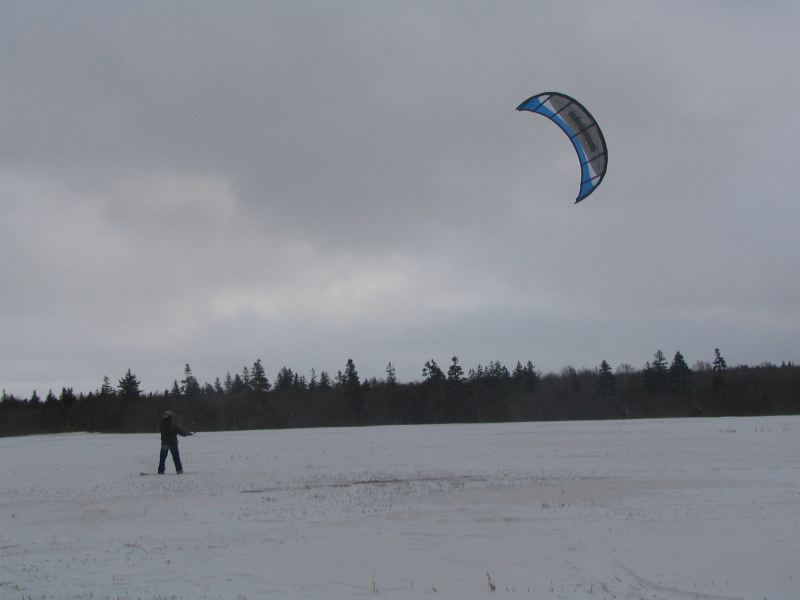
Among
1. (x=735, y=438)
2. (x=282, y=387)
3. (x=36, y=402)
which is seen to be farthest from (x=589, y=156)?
(x=282, y=387)

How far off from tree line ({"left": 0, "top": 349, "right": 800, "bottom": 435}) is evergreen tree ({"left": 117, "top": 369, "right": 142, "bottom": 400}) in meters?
0.15

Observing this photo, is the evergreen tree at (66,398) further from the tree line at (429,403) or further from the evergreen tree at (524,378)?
the evergreen tree at (524,378)

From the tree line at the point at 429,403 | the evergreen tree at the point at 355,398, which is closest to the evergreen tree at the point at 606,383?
the tree line at the point at 429,403

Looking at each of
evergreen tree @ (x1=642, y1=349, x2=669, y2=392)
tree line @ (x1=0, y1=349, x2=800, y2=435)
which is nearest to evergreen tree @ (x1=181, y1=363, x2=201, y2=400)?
tree line @ (x1=0, y1=349, x2=800, y2=435)

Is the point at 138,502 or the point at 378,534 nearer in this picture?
the point at 378,534

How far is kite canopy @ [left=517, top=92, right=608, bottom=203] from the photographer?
42.3ft

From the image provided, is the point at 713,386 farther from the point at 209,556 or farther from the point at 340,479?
the point at 209,556

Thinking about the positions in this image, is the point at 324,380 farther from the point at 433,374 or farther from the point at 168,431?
the point at 168,431

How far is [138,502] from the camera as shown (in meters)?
13.9

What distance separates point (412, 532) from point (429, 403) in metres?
95.2

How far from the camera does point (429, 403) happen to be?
105250 mm

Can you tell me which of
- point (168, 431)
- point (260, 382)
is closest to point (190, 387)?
point (260, 382)

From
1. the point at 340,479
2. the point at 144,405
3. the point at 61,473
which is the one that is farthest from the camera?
the point at 144,405

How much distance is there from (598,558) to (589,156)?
7668mm
